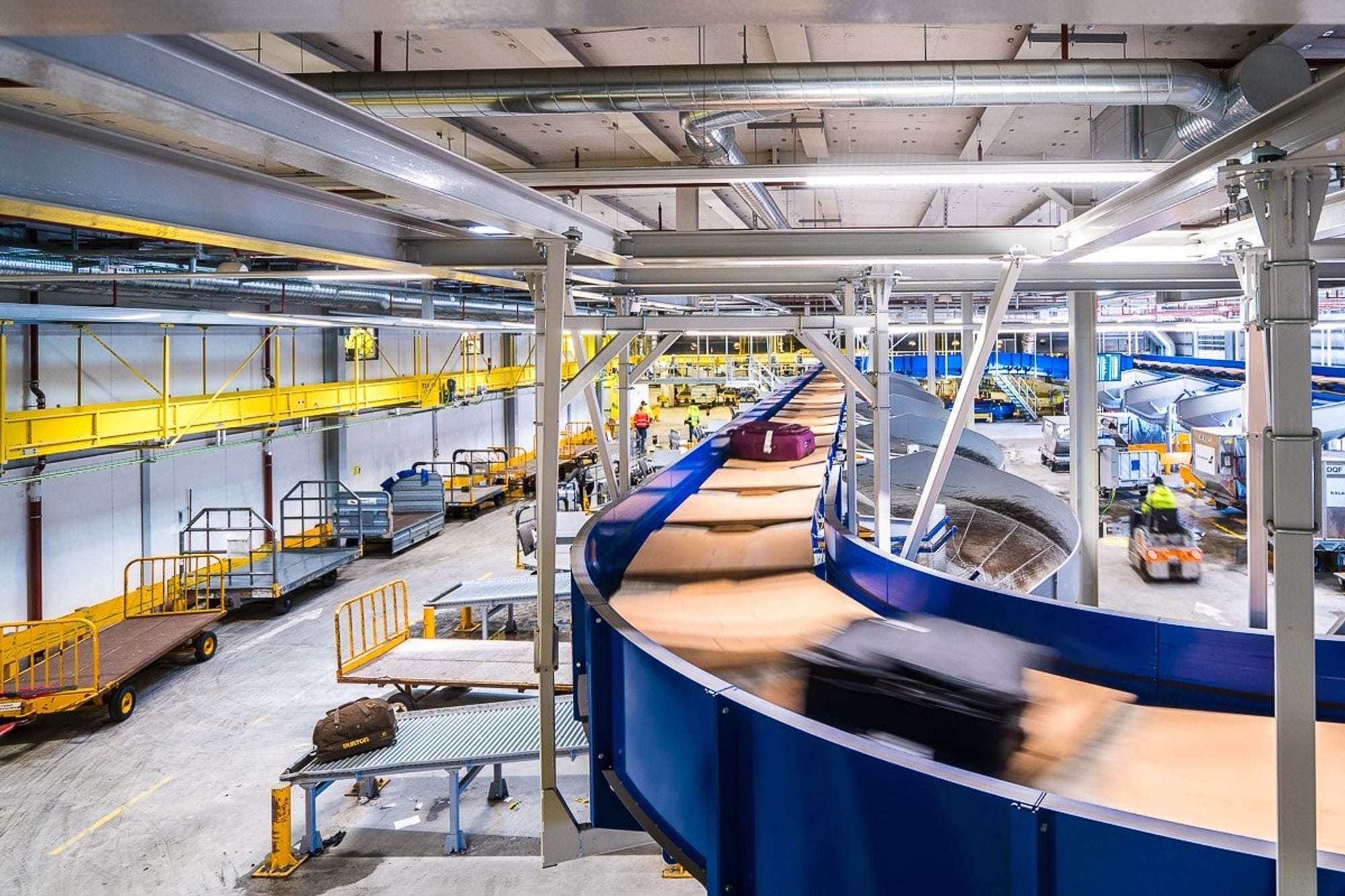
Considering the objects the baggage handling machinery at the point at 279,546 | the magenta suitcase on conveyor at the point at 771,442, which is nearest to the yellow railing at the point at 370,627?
the baggage handling machinery at the point at 279,546

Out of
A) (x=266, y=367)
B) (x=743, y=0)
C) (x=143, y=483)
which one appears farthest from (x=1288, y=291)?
(x=266, y=367)

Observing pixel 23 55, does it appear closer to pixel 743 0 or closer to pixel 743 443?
pixel 743 0

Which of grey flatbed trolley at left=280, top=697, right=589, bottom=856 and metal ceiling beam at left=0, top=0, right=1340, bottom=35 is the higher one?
metal ceiling beam at left=0, top=0, right=1340, bottom=35

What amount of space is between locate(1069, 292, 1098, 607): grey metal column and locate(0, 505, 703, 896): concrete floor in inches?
183

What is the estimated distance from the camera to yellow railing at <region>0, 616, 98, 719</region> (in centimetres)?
811

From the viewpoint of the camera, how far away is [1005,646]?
3.52 meters

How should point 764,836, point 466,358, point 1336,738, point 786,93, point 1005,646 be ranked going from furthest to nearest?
point 466,358
point 786,93
point 1005,646
point 1336,738
point 764,836

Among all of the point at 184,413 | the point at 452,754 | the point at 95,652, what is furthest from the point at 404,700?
the point at 184,413

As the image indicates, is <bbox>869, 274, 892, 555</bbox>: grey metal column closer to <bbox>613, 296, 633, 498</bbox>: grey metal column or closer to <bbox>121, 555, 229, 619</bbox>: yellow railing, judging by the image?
<bbox>613, 296, 633, 498</bbox>: grey metal column

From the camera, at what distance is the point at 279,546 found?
14828mm

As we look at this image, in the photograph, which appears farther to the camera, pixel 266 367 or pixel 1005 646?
pixel 266 367

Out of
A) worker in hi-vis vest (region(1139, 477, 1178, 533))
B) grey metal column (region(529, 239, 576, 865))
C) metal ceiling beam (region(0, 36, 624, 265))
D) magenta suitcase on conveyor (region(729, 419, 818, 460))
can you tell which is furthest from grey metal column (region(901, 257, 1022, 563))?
worker in hi-vis vest (region(1139, 477, 1178, 533))

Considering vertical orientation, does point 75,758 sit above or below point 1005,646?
below

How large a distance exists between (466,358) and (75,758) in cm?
1592
